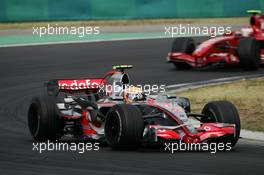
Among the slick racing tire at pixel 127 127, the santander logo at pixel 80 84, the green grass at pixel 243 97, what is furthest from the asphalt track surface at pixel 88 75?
the green grass at pixel 243 97

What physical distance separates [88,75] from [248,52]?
14.0 ft

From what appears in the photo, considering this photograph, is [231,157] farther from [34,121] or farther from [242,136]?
[34,121]

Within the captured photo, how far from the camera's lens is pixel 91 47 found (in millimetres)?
30031

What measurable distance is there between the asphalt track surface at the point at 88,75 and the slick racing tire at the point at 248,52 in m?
0.29

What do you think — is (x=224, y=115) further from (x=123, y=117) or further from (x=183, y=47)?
(x=183, y=47)

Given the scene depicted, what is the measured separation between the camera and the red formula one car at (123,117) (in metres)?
12.9

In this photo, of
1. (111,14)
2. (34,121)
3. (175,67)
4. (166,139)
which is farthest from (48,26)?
(166,139)

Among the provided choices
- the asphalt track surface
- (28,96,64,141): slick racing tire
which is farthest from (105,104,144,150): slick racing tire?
(28,96,64,141): slick racing tire

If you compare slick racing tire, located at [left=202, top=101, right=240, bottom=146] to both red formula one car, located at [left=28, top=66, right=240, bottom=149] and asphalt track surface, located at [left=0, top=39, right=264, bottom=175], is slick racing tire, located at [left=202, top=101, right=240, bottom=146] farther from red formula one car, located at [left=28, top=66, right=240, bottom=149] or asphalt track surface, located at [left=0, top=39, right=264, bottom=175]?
asphalt track surface, located at [left=0, top=39, right=264, bottom=175]

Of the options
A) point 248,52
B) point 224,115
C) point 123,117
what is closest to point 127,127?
point 123,117

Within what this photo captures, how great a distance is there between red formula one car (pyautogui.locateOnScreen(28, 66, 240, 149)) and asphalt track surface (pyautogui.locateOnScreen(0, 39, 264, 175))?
0.80ft

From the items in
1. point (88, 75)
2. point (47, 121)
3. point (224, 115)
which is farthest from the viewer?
point (88, 75)

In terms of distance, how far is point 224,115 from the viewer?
13.3 m

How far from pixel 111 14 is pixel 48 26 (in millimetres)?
2579
